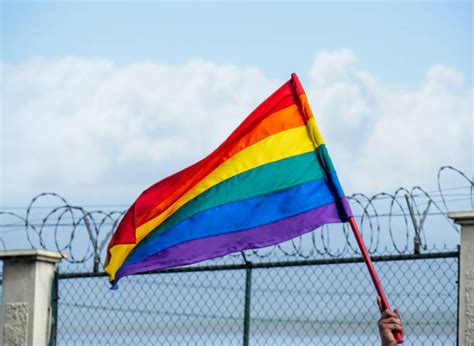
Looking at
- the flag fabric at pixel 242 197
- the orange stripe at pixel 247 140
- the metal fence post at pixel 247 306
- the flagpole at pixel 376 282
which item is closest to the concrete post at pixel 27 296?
the metal fence post at pixel 247 306

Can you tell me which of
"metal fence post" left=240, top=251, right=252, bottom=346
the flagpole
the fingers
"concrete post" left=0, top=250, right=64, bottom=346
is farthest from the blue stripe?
"concrete post" left=0, top=250, right=64, bottom=346

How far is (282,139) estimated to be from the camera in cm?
811

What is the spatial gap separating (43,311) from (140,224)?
2855 millimetres

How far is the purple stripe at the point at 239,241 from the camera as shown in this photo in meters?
7.81

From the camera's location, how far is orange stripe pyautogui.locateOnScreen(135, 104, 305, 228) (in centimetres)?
812

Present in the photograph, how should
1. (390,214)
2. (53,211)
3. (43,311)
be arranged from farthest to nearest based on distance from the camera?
(43,311)
(53,211)
(390,214)

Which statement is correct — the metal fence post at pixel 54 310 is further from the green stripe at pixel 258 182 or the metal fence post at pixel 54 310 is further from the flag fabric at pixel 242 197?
the green stripe at pixel 258 182

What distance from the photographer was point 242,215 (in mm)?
8078

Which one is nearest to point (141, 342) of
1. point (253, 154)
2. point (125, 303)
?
point (125, 303)

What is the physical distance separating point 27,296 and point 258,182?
3.47 metres

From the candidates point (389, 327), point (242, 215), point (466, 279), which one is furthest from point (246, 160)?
point (389, 327)

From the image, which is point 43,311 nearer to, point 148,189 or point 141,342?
point 141,342

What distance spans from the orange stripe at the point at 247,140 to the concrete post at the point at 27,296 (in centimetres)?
278

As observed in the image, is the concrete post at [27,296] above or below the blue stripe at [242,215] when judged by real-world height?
above
